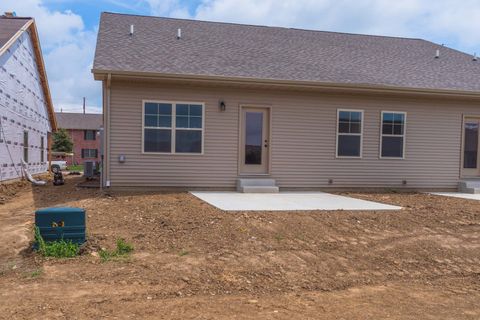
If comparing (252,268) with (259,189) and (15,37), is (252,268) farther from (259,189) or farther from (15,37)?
(15,37)

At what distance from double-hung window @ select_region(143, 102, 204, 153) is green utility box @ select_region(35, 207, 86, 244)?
17.8ft

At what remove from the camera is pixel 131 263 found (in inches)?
198

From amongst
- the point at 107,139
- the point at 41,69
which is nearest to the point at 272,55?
the point at 107,139

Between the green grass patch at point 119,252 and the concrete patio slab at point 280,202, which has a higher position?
the concrete patio slab at point 280,202

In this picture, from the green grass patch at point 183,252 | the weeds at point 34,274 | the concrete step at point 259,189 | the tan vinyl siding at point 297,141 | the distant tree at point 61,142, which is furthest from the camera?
the distant tree at point 61,142

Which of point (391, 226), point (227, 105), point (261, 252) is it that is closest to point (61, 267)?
point (261, 252)

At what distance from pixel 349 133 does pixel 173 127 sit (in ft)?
16.3

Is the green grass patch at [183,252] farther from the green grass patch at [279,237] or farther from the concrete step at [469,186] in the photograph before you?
the concrete step at [469,186]

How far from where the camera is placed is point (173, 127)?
36.0ft

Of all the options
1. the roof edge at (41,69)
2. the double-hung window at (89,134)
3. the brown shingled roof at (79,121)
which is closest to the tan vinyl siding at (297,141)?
the roof edge at (41,69)

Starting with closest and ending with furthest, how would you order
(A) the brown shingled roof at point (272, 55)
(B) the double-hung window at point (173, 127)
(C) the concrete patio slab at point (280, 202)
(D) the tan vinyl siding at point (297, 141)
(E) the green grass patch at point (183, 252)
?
(E) the green grass patch at point (183, 252), (C) the concrete patio slab at point (280, 202), (D) the tan vinyl siding at point (297, 141), (B) the double-hung window at point (173, 127), (A) the brown shingled roof at point (272, 55)

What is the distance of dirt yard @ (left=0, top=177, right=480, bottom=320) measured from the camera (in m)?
3.96

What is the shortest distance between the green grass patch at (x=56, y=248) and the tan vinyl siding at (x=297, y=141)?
533 cm

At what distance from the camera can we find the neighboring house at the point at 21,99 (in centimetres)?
1457
